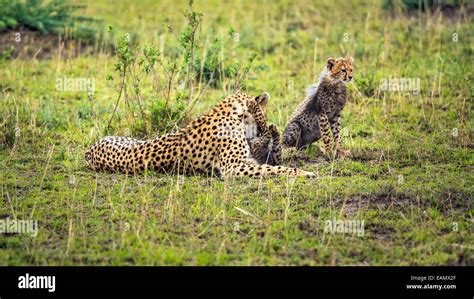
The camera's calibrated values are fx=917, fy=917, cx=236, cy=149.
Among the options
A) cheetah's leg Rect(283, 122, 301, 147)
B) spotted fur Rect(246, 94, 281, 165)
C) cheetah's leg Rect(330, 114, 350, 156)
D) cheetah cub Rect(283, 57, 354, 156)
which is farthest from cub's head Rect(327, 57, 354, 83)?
spotted fur Rect(246, 94, 281, 165)

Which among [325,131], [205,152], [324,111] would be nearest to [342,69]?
[324,111]

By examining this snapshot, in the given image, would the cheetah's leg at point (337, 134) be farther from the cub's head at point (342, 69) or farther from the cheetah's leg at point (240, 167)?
the cheetah's leg at point (240, 167)

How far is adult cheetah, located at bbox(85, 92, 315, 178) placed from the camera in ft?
28.9

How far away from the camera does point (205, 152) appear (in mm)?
8867

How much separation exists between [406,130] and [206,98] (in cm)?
260

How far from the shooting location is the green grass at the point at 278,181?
7043mm

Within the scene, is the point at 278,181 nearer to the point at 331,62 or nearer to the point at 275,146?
the point at 275,146

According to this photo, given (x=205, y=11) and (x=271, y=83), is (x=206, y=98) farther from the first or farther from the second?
(x=205, y=11)

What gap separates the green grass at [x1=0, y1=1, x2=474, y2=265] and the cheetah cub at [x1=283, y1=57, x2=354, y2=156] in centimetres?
21

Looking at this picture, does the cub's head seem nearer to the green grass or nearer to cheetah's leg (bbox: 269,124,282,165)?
the green grass

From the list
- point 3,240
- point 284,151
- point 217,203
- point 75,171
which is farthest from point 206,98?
point 3,240

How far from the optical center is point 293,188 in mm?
8391

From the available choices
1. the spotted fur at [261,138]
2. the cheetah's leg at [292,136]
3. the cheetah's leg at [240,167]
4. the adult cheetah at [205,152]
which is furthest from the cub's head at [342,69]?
the cheetah's leg at [240,167]

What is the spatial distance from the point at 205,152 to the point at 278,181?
78 cm
